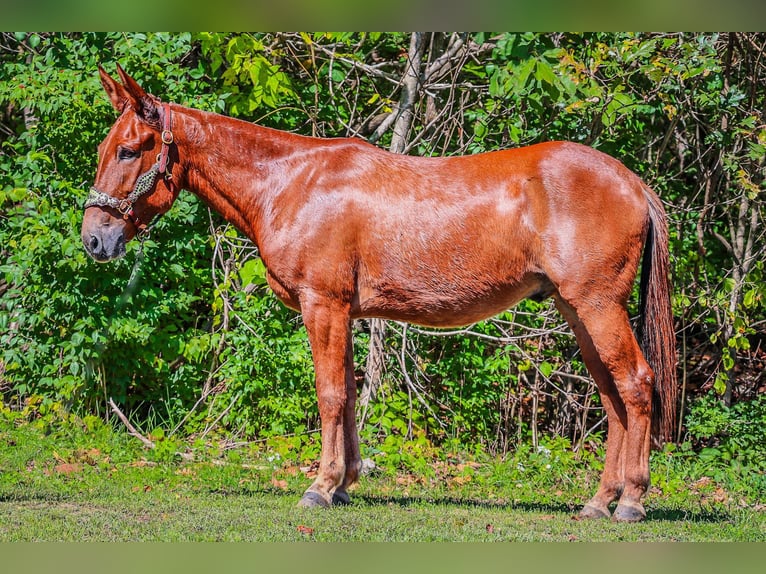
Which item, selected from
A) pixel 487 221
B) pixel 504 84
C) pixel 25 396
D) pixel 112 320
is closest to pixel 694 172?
pixel 504 84

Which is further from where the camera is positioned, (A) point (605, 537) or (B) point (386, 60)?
(B) point (386, 60)

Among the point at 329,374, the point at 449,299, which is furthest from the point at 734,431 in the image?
the point at 329,374

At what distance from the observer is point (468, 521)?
552 cm

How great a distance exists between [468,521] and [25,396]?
573 cm

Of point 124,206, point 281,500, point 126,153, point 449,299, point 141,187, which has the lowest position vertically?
point 281,500

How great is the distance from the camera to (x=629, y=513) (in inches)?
215

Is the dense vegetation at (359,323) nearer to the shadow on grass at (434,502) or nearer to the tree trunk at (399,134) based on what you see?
the tree trunk at (399,134)

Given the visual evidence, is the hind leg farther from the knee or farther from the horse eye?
the horse eye

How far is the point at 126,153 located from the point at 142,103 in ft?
1.14

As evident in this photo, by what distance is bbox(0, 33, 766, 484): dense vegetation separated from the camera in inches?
320

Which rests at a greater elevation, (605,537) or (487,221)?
(487,221)

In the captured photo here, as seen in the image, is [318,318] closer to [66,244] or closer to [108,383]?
[66,244]

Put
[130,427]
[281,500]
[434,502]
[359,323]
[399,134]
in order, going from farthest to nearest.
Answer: [359,323] → [130,427] → [399,134] → [434,502] → [281,500]

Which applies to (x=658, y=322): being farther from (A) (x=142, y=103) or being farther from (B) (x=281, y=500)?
(A) (x=142, y=103)
